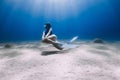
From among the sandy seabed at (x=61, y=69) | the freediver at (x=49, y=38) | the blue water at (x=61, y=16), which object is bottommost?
the sandy seabed at (x=61, y=69)

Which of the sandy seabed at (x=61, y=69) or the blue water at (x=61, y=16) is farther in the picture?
the blue water at (x=61, y=16)

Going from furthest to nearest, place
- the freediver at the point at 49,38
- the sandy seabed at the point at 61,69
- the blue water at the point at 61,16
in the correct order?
the blue water at the point at 61,16 < the freediver at the point at 49,38 < the sandy seabed at the point at 61,69

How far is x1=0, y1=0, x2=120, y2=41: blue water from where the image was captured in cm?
6333

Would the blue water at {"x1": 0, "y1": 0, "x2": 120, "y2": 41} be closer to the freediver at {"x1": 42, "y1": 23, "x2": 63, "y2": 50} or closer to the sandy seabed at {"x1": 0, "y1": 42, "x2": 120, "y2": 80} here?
the freediver at {"x1": 42, "y1": 23, "x2": 63, "y2": 50}

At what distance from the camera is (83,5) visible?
87.9m

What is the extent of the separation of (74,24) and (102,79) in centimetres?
16292

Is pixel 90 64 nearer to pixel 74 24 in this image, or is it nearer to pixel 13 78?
pixel 13 78

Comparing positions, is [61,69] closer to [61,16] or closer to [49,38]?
[49,38]

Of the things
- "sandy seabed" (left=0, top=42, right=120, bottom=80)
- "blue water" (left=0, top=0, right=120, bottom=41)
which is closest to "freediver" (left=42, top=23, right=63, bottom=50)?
"sandy seabed" (left=0, top=42, right=120, bottom=80)

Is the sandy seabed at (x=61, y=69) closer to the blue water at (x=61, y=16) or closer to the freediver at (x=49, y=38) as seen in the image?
the freediver at (x=49, y=38)

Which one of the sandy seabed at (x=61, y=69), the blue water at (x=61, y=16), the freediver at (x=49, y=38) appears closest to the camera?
the sandy seabed at (x=61, y=69)

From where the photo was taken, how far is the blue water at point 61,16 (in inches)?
2493

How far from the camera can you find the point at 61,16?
132m

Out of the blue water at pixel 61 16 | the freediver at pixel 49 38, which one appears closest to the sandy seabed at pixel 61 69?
the freediver at pixel 49 38
